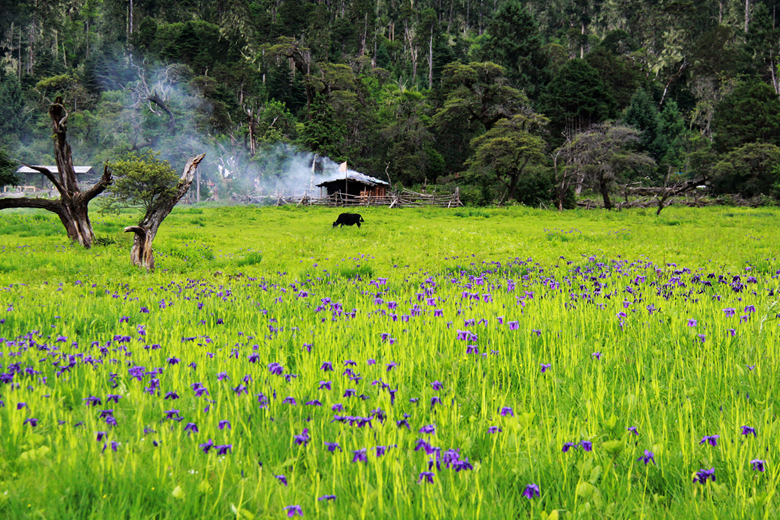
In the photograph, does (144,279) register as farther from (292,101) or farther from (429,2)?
(429,2)

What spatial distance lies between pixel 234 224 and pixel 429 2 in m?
114

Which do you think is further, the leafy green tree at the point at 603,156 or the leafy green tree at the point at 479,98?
the leafy green tree at the point at 479,98

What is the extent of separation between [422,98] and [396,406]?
70.3 metres

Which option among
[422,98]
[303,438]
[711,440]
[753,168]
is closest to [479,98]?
[422,98]

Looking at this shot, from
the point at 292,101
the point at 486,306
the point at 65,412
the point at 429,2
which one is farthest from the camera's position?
the point at 429,2

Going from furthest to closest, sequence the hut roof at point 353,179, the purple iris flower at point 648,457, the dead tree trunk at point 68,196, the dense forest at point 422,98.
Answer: the hut roof at point 353,179, the dense forest at point 422,98, the dead tree trunk at point 68,196, the purple iris flower at point 648,457

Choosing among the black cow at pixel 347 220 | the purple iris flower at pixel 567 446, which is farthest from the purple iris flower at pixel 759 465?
the black cow at pixel 347 220

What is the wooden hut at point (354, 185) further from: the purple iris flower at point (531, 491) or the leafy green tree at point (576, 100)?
the purple iris flower at point (531, 491)

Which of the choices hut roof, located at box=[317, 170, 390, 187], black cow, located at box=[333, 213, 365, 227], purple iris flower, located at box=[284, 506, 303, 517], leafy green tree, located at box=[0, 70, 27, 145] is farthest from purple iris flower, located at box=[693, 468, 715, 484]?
leafy green tree, located at box=[0, 70, 27, 145]

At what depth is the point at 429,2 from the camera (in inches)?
4744

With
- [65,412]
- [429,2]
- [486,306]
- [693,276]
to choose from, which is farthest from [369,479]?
[429,2]

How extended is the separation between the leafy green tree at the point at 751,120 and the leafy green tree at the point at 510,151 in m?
21.3

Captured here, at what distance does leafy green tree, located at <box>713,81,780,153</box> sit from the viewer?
164 feet

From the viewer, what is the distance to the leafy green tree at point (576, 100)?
59.5 metres
